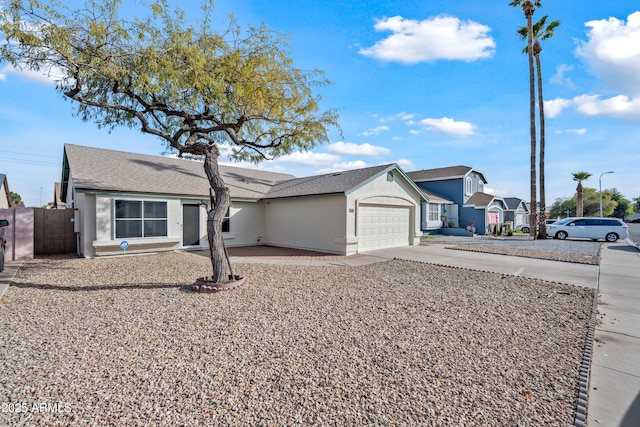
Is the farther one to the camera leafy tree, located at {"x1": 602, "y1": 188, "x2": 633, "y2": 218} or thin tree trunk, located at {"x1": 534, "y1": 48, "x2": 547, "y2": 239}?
leafy tree, located at {"x1": 602, "y1": 188, "x2": 633, "y2": 218}

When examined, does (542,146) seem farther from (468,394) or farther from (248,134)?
(468,394)

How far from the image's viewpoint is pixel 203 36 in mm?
7785

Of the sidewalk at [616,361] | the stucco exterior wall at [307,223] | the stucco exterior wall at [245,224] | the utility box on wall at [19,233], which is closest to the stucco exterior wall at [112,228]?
the stucco exterior wall at [245,224]

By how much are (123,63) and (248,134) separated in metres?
4.15

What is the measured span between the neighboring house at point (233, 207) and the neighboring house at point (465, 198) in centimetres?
1258

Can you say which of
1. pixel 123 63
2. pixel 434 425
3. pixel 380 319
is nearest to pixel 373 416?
pixel 434 425

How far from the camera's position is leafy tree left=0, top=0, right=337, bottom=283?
6523 mm

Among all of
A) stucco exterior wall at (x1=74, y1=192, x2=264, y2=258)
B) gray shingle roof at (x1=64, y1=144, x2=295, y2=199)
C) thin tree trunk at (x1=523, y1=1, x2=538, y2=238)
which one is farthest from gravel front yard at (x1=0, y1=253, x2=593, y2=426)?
thin tree trunk at (x1=523, y1=1, x2=538, y2=238)

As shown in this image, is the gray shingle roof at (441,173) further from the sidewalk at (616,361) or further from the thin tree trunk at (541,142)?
the sidewalk at (616,361)

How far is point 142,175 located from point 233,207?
13.5ft

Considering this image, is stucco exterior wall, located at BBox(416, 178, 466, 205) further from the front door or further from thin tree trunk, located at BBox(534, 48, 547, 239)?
the front door

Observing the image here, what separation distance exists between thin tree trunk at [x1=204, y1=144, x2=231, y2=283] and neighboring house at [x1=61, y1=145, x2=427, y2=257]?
3.02m

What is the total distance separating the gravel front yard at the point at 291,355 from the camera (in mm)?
2766

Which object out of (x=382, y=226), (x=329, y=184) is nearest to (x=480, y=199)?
(x=382, y=226)
